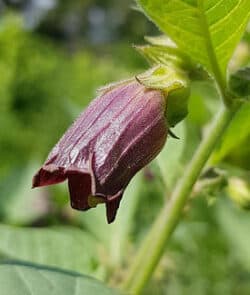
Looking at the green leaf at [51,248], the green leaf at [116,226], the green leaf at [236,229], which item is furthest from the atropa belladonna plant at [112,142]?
the green leaf at [236,229]

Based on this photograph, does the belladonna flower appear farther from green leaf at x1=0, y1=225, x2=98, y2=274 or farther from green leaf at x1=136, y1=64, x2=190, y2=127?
green leaf at x1=0, y1=225, x2=98, y2=274

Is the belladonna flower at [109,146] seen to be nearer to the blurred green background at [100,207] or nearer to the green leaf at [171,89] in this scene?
the green leaf at [171,89]

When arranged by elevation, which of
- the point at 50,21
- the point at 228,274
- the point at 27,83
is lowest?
the point at 50,21

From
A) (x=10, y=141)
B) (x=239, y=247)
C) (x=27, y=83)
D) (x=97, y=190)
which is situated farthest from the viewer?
(x=27, y=83)

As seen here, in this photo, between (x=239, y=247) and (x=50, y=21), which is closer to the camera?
(x=239, y=247)

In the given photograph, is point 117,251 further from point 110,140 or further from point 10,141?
point 10,141

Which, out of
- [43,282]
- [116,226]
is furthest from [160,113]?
[116,226]

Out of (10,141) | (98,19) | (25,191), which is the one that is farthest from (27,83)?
(98,19)
